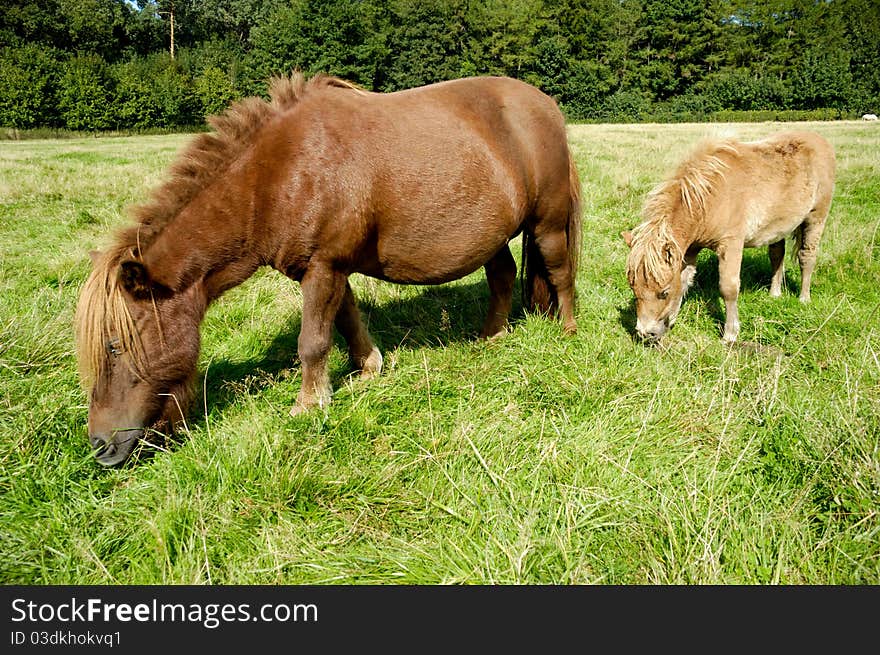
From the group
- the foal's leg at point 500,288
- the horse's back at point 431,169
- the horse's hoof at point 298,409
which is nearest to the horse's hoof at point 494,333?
the foal's leg at point 500,288

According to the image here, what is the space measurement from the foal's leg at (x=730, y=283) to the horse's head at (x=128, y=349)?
462 cm

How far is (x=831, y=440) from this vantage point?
269 centimetres

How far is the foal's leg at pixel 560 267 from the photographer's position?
4.80 meters

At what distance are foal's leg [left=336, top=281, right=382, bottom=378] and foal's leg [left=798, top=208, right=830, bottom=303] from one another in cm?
482

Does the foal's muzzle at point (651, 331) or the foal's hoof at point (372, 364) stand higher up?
the foal's muzzle at point (651, 331)

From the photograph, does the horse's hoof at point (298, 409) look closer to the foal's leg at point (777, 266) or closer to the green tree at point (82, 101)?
the foal's leg at point (777, 266)

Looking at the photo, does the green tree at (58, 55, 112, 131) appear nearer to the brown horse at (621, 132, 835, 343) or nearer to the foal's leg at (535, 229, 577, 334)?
the foal's leg at (535, 229, 577, 334)

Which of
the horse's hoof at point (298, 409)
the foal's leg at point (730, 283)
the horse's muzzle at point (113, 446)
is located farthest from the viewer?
the foal's leg at point (730, 283)

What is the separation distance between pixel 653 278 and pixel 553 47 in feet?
231

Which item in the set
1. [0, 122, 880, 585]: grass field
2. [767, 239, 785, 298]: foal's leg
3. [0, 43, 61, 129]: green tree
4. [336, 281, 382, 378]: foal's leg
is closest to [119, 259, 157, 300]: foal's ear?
[0, 122, 880, 585]: grass field

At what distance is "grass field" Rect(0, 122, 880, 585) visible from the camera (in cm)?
232

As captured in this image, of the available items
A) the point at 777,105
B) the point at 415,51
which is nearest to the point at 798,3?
the point at 777,105

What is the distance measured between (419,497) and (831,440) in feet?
7.41
